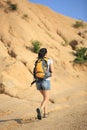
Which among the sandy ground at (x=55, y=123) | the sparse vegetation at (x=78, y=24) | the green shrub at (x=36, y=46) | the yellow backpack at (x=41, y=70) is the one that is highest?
the sparse vegetation at (x=78, y=24)

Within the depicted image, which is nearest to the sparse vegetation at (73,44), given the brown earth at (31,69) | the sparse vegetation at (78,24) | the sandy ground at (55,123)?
the brown earth at (31,69)

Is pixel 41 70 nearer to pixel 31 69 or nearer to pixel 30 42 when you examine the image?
pixel 31 69

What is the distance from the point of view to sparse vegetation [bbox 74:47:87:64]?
59.2 ft

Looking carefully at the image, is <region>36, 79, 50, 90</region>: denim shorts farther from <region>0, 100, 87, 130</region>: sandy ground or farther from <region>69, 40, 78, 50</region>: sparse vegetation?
<region>69, 40, 78, 50</region>: sparse vegetation

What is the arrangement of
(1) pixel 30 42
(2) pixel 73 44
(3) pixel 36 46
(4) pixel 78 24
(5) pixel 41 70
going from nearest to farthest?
(5) pixel 41 70
(3) pixel 36 46
(1) pixel 30 42
(2) pixel 73 44
(4) pixel 78 24

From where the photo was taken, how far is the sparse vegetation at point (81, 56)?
711 inches

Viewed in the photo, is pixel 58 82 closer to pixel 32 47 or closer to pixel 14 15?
pixel 32 47

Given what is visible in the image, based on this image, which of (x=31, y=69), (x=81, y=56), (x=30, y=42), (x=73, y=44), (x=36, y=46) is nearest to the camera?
(x=31, y=69)

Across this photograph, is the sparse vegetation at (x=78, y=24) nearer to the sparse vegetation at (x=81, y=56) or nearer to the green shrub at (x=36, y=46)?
the sparse vegetation at (x=81, y=56)

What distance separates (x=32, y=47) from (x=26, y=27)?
1864mm

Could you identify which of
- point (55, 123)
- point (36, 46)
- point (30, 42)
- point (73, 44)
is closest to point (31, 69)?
point (36, 46)

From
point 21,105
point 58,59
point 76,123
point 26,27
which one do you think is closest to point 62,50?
point 58,59

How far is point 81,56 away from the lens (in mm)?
18375

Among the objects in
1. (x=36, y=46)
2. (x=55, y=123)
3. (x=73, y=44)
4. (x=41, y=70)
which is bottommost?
(x=55, y=123)
